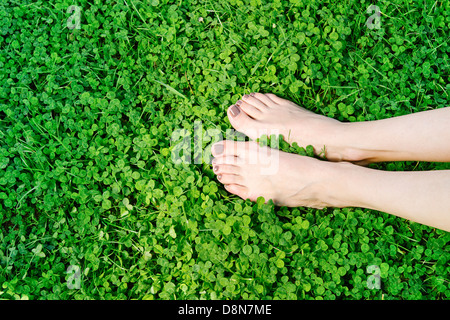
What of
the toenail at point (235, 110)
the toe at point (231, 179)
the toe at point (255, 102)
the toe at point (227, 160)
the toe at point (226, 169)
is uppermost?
the toe at point (255, 102)

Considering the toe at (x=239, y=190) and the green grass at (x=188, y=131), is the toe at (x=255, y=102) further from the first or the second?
the toe at (x=239, y=190)

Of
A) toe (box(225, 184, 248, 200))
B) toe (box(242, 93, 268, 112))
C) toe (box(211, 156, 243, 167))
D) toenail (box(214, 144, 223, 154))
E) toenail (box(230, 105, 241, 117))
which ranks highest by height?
toe (box(242, 93, 268, 112))

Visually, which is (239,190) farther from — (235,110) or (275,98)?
(275,98)

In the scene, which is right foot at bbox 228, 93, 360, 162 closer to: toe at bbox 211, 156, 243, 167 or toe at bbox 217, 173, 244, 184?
toe at bbox 211, 156, 243, 167

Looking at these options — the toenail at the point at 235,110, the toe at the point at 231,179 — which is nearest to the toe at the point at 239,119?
the toenail at the point at 235,110

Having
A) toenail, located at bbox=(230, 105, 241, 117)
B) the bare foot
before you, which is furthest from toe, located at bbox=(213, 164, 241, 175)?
toenail, located at bbox=(230, 105, 241, 117)

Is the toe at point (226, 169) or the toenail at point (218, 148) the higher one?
the toenail at point (218, 148)

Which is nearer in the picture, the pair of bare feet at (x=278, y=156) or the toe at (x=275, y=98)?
the pair of bare feet at (x=278, y=156)

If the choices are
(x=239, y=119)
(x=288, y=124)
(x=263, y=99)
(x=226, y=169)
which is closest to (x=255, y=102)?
(x=263, y=99)
